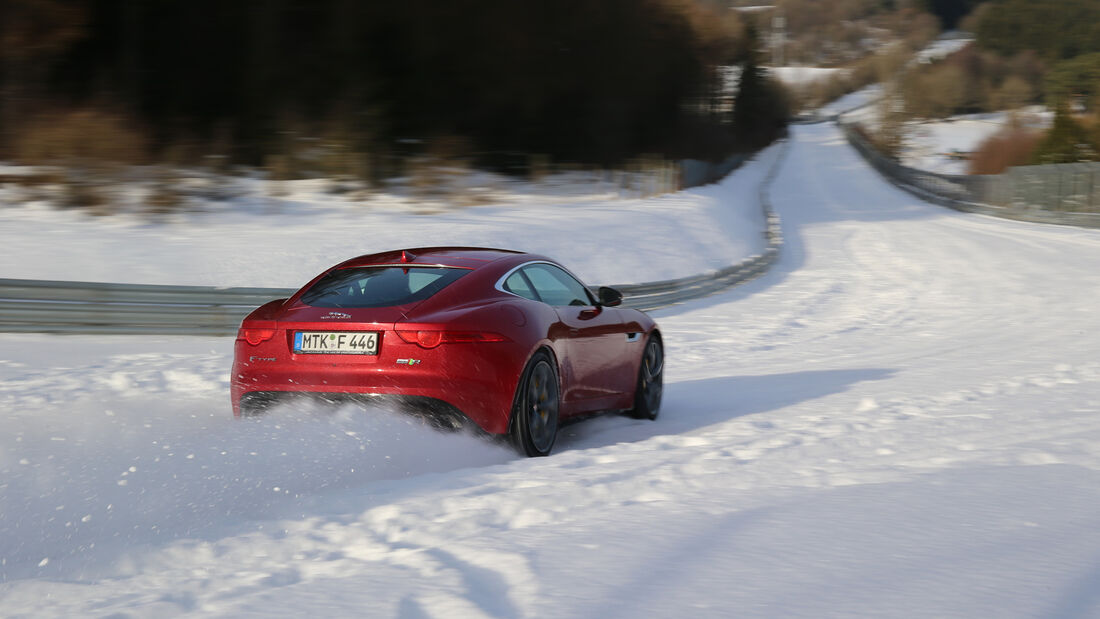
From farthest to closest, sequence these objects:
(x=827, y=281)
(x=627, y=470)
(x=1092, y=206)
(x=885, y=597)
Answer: (x=1092, y=206) < (x=827, y=281) < (x=627, y=470) < (x=885, y=597)

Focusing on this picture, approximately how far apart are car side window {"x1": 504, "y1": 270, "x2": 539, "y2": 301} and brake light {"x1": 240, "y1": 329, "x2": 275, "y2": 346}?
1.38 m

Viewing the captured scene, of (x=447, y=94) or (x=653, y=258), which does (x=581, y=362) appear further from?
(x=447, y=94)

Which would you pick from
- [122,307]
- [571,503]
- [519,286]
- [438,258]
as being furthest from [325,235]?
[571,503]

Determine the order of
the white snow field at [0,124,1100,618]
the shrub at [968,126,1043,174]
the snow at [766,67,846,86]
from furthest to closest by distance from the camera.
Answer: the snow at [766,67,846,86] < the shrub at [968,126,1043,174] < the white snow field at [0,124,1100,618]

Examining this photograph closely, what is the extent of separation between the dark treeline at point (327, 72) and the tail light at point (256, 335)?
1906 cm

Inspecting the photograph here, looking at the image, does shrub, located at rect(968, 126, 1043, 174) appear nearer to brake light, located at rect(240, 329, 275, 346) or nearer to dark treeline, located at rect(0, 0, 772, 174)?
dark treeline, located at rect(0, 0, 772, 174)

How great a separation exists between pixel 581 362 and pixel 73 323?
7.30 meters

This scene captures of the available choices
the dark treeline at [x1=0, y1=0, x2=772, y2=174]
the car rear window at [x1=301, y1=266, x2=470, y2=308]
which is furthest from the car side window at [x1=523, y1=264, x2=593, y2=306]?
the dark treeline at [x1=0, y1=0, x2=772, y2=174]

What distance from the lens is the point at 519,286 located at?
7.16 metres

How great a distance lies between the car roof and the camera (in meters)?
7.06

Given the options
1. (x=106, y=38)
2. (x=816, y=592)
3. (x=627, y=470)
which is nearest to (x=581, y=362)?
(x=627, y=470)

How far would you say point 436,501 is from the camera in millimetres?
5289

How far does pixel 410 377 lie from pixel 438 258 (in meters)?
1.11

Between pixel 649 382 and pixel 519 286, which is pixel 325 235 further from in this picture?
pixel 519 286
